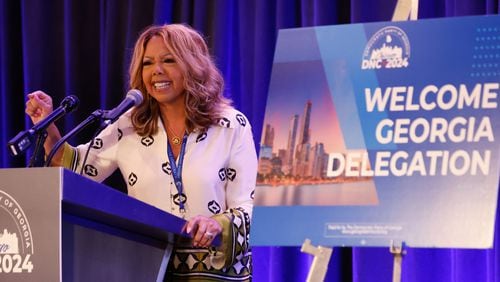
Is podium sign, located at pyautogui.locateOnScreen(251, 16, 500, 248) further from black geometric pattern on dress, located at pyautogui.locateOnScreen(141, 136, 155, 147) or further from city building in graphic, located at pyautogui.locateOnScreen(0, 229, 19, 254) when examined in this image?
black geometric pattern on dress, located at pyautogui.locateOnScreen(141, 136, 155, 147)

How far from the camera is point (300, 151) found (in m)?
1.70

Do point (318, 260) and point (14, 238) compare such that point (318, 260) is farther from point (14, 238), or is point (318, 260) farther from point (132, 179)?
point (132, 179)

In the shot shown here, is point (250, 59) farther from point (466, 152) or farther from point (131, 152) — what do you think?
point (466, 152)

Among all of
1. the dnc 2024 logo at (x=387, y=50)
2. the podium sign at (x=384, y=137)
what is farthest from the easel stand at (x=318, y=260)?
the dnc 2024 logo at (x=387, y=50)

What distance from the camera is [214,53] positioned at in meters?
3.71

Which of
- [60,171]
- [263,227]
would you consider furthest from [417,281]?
[60,171]

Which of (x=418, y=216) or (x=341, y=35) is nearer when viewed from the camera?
(x=418, y=216)

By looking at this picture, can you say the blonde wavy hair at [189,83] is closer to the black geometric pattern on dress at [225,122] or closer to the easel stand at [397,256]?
the black geometric pattern on dress at [225,122]

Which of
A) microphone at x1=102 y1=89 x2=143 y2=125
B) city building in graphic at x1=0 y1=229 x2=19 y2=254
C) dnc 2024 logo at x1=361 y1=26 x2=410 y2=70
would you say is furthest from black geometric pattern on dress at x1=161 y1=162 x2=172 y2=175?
dnc 2024 logo at x1=361 y1=26 x2=410 y2=70

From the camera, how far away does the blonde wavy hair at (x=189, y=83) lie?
2641 mm

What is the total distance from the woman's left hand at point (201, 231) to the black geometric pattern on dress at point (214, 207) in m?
0.29

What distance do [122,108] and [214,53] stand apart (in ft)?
4.72

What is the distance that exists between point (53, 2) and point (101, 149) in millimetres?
1579

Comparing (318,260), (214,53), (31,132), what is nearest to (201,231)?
(31,132)
